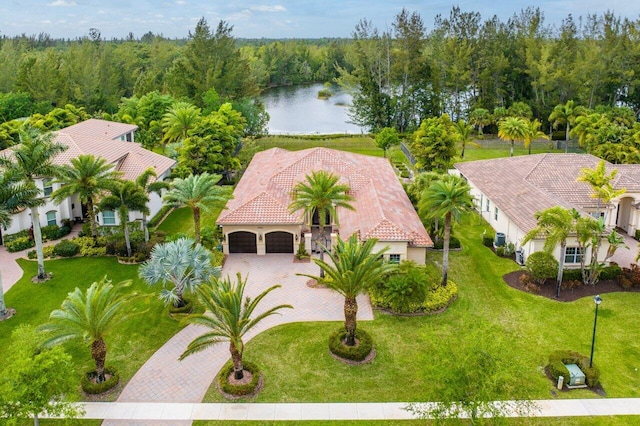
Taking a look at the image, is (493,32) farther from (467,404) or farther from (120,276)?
(467,404)

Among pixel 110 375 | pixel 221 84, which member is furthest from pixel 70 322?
pixel 221 84

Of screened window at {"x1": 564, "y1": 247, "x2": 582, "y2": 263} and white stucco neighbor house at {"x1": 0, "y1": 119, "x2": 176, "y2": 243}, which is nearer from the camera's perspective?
screened window at {"x1": 564, "y1": 247, "x2": 582, "y2": 263}

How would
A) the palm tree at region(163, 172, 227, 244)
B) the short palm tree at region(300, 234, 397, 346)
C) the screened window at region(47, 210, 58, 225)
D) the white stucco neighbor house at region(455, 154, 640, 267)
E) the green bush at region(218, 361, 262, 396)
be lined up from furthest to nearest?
the screened window at region(47, 210, 58, 225)
the white stucco neighbor house at region(455, 154, 640, 267)
the palm tree at region(163, 172, 227, 244)
the short palm tree at region(300, 234, 397, 346)
the green bush at region(218, 361, 262, 396)

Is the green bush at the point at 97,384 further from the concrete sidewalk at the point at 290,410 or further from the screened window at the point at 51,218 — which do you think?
the screened window at the point at 51,218

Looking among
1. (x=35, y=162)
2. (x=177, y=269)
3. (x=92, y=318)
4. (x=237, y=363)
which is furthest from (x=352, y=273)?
(x=35, y=162)

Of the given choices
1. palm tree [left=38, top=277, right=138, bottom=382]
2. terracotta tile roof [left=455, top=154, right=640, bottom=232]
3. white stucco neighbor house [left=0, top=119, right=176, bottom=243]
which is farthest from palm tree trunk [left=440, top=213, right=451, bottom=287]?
white stucco neighbor house [left=0, top=119, right=176, bottom=243]

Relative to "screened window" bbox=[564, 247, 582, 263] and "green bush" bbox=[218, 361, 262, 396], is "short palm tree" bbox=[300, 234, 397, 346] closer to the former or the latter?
"green bush" bbox=[218, 361, 262, 396]

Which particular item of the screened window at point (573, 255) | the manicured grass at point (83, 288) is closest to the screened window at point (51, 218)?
the manicured grass at point (83, 288)
